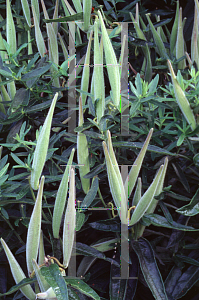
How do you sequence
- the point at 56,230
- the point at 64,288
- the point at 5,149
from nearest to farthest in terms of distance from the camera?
the point at 64,288
the point at 56,230
the point at 5,149

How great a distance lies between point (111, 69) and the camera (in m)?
0.49

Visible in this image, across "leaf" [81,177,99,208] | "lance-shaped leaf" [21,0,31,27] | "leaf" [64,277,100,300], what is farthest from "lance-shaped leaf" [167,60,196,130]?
"lance-shaped leaf" [21,0,31,27]

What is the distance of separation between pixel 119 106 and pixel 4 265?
35 cm

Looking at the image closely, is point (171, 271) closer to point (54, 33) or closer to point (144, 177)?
point (144, 177)

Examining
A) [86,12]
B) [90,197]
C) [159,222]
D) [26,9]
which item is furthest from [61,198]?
[26,9]

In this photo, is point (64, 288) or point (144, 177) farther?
point (144, 177)

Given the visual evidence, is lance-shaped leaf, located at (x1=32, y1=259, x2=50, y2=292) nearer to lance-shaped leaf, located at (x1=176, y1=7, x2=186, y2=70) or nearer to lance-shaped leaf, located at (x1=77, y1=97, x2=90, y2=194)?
lance-shaped leaf, located at (x1=77, y1=97, x2=90, y2=194)

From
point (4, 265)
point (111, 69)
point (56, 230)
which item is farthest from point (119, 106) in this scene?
point (4, 265)

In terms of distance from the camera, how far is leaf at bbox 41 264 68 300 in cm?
35

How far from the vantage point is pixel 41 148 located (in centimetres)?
42

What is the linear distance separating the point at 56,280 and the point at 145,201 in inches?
6.5

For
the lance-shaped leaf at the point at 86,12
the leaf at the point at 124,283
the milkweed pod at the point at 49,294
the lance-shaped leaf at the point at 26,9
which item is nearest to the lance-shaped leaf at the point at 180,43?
the lance-shaped leaf at the point at 86,12

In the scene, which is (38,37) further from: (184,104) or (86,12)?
(184,104)

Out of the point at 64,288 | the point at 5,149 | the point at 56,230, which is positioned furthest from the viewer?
the point at 5,149
